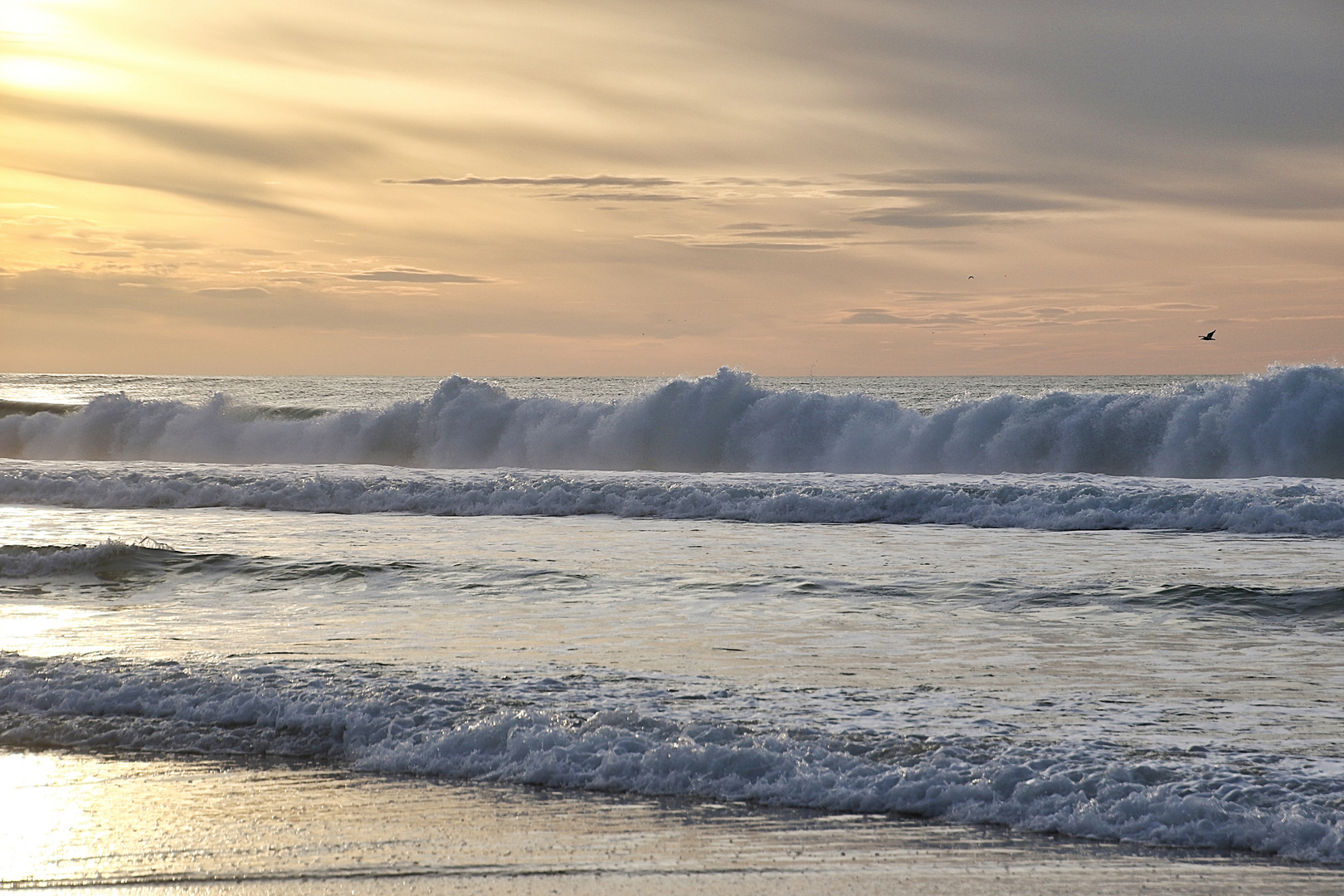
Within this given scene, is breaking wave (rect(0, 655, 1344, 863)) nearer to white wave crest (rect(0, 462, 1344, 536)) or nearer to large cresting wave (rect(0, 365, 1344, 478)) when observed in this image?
white wave crest (rect(0, 462, 1344, 536))

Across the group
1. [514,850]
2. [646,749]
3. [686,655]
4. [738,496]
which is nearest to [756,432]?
[738,496]

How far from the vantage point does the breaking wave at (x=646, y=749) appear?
516 centimetres

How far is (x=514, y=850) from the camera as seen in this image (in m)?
4.95

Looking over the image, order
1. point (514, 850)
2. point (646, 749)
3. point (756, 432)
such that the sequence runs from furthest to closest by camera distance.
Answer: point (756, 432) < point (646, 749) < point (514, 850)

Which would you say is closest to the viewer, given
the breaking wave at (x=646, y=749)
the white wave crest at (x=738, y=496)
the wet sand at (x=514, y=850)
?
the wet sand at (x=514, y=850)

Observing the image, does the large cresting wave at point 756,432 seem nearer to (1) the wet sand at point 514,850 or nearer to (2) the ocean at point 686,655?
(2) the ocean at point 686,655

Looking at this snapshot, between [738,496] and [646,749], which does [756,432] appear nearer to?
[738,496]

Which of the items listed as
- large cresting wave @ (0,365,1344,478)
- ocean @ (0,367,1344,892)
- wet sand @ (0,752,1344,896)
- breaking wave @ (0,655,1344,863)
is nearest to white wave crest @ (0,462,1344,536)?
ocean @ (0,367,1344,892)

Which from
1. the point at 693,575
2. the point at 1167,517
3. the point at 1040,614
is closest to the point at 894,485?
the point at 1167,517

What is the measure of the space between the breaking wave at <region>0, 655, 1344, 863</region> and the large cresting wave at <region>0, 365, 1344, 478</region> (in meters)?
20.6

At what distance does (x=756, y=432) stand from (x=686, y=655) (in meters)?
21.0

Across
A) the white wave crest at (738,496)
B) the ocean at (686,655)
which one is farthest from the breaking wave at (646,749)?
the white wave crest at (738,496)

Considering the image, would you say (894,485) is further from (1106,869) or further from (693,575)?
(1106,869)

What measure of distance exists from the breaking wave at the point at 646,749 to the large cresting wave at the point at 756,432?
2060 cm
